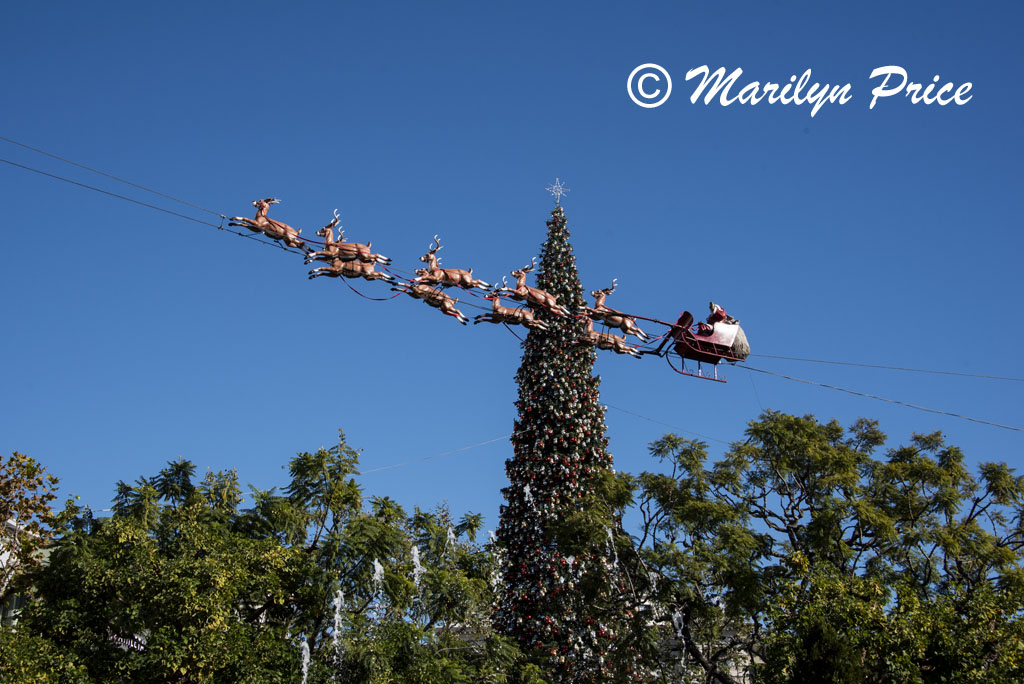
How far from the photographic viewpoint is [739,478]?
2805 cm

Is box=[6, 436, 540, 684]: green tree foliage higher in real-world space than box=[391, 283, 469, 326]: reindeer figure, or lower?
lower

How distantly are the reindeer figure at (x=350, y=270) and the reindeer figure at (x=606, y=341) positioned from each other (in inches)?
172

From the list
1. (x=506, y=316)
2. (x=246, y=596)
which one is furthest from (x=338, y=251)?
(x=246, y=596)

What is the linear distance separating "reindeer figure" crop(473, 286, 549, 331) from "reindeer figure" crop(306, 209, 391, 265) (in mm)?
2386

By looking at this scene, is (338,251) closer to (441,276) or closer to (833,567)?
(441,276)

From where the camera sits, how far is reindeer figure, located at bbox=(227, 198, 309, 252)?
44.1ft

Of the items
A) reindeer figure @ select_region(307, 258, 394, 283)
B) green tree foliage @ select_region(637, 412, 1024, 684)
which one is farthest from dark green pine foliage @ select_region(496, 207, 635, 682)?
reindeer figure @ select_region(307, 258, 394, 283)

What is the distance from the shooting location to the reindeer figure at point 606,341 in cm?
1742

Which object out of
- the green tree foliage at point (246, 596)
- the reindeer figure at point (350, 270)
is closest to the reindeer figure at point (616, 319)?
the reindeer figure at point (350, 270)

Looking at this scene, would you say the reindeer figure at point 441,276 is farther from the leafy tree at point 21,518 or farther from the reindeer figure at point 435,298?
the leafy tree at point 21,518

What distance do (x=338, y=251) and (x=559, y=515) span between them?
15.3 metres

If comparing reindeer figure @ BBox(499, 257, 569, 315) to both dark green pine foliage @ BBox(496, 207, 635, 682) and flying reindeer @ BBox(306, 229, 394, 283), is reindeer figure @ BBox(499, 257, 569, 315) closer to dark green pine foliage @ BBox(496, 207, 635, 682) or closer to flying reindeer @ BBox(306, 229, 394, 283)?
flying reindeer @ BBox(306, 229, 394, 283)

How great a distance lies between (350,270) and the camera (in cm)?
1430

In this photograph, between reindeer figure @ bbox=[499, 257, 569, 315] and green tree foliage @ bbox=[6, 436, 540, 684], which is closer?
reindeer figure @ bbox=[499, 257, 569, 315]
